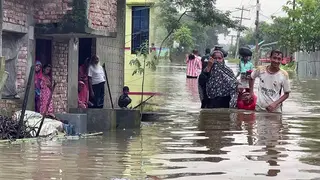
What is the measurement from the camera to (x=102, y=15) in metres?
12.8

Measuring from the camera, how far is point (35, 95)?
1149 centimetres

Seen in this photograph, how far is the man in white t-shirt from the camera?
10250 millimetres

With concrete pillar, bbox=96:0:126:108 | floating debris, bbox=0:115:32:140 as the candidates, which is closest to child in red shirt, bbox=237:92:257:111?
concrete pillar, bbox=96:0:126:108

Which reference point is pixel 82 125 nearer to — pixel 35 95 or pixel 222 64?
pixel 35 95

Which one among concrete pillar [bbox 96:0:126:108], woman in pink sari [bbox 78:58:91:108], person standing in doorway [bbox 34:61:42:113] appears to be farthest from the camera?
concrete pillar [bbox 96:0:126:108]

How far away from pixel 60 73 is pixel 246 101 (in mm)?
3820

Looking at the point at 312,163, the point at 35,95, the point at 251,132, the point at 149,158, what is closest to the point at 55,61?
the point at 35,95

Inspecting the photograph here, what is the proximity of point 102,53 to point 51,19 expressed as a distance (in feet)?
12.2

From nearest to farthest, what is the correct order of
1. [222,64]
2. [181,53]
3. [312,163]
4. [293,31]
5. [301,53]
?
[312,163] < [222,64] < [293,31] < [301,53] < [181,53]

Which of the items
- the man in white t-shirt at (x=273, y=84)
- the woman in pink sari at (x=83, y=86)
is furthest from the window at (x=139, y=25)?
the man in white t-shirt at (x=273, y=84)

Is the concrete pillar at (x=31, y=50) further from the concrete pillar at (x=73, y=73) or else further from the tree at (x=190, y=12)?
the tree at (x=190, y=12)

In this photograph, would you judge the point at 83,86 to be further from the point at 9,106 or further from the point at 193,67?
the point at 193,67

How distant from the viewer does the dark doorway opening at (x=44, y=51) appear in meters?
12.2

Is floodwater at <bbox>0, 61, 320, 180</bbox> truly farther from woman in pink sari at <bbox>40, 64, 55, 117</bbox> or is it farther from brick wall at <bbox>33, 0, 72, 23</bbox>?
brick wall at <bbox>33, 0, 72, 23</bbox>
